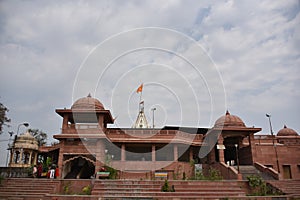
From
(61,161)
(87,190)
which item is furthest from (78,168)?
(87,190)

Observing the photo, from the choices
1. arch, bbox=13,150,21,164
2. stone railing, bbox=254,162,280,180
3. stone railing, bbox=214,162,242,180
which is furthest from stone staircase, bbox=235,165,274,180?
arch, bbox=13,150,21,164

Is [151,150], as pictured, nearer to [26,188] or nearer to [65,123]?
[65,123]

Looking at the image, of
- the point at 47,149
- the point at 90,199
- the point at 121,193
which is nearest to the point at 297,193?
the point at 121,193

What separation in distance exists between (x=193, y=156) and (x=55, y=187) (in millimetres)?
13546

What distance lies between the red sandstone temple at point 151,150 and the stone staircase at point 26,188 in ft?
12.0

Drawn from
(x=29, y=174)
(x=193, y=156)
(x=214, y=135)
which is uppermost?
(x=214, y=135)

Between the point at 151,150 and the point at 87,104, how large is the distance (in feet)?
24.3

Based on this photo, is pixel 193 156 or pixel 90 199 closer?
pixel 90 199

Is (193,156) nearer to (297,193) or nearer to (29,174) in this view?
(297,193)

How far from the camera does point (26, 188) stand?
15289 mm

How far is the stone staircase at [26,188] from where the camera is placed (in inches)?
559

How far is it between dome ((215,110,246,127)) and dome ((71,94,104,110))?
12.2 m

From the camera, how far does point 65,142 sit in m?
20.4

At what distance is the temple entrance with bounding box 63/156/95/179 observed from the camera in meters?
20.8
